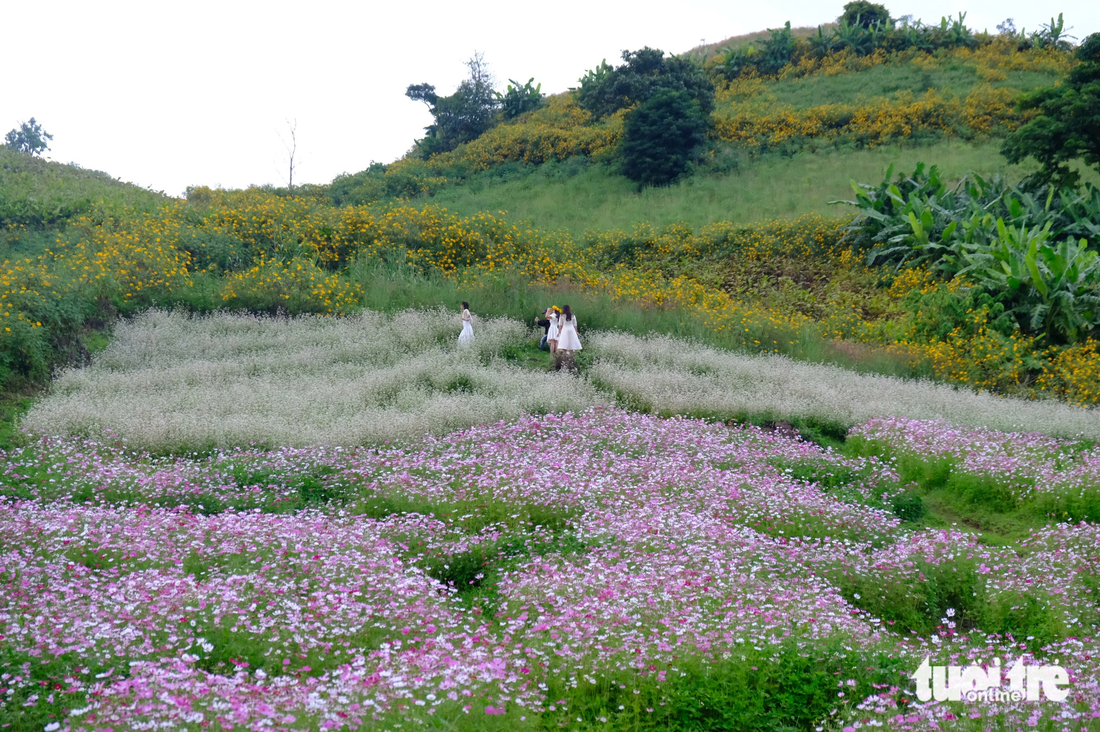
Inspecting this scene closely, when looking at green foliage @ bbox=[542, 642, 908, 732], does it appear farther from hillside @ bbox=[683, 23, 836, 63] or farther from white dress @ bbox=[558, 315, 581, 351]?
hillside @ bbox=[683, 23, 836, 63]

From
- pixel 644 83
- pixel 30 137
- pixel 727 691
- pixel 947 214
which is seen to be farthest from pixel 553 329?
pixel 30 137

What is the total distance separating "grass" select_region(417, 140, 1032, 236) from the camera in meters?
26.3

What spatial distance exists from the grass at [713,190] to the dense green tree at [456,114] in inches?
A: 323

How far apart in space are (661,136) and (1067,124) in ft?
49.0

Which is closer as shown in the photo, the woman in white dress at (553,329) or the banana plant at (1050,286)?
the woman in white dress at (553,329)

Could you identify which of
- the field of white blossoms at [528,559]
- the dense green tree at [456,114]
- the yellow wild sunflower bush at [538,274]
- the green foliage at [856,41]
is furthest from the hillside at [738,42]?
the field of white blossoms at [528,559]

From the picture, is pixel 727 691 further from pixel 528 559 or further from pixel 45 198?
pixel 45 198

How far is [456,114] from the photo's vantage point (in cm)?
4206

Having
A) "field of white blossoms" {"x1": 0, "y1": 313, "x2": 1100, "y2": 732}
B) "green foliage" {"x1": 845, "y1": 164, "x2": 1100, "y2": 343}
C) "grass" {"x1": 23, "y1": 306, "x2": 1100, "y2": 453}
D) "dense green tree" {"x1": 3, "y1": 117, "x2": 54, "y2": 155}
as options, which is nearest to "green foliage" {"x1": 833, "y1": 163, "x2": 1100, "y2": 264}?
"green foliage" {"x1": 845, "y1": 164, "x2": 1100, "y2": 343}

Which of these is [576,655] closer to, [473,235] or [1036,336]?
[1036,336]

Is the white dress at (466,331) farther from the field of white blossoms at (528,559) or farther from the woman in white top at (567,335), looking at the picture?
the field of white blossoms at (528,559)

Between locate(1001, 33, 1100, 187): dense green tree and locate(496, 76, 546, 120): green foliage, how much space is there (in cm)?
2826

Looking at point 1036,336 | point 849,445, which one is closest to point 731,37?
point 1036,336

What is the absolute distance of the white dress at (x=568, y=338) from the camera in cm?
1459
